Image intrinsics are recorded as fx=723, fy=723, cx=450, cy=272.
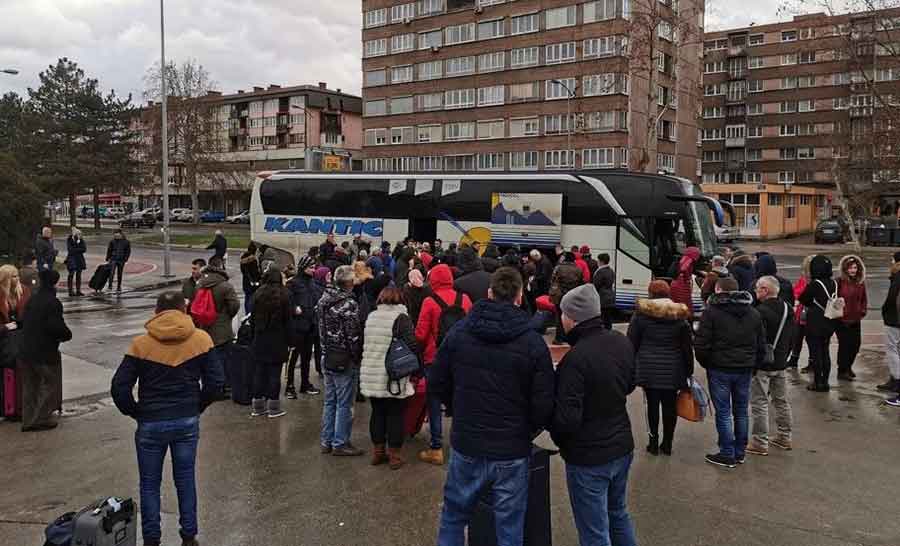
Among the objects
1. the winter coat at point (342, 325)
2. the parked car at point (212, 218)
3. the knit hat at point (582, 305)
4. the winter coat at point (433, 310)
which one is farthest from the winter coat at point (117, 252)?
the parked car at point (212, 218)

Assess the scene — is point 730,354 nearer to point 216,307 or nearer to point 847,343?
point 847,343

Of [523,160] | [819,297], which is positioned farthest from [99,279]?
[523,160]

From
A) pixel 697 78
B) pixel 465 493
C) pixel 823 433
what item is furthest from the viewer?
pixel 697 78

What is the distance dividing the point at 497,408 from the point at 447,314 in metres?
2.81

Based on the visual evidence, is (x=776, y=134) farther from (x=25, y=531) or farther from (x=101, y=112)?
(x=25, y=531)

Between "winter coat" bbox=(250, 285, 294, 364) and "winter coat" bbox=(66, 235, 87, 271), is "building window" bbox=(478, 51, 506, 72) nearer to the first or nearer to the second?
"winter coat" bbox=(66, 235, 87, 271)

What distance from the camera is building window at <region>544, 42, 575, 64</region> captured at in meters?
57.6

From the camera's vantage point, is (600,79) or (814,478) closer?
(814,478)

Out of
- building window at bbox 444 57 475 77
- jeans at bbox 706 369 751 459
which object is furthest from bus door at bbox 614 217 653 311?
building window at bbox 444 57 475 77

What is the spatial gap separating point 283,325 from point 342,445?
1.66 metres

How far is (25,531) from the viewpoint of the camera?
527 centimetres

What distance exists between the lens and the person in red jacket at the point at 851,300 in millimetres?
9523

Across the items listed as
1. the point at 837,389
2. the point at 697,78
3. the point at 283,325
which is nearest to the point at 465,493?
the point at 283,325

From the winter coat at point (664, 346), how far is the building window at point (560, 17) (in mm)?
55021
